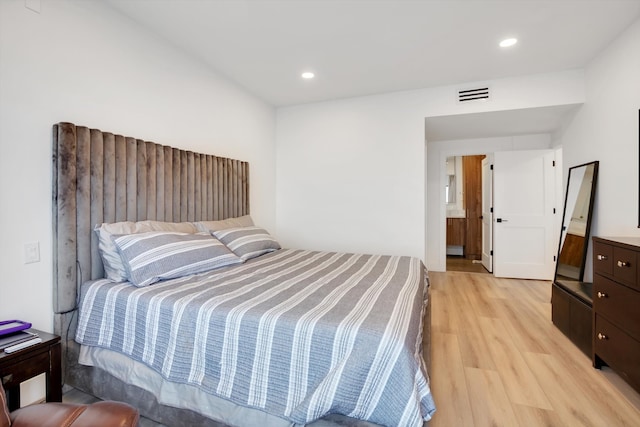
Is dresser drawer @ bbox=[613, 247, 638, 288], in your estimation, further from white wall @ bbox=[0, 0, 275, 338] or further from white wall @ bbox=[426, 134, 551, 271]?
white wall @ bbox=[0, 0, 275, 338]

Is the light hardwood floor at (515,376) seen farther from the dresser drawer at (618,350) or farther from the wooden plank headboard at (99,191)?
the wooden plank headboard at (99,191)

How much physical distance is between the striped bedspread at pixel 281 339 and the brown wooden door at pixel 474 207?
17.0 feet

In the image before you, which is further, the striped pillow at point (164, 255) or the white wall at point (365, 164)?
the white wall at point (365, 164)

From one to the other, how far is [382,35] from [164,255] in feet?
7.88

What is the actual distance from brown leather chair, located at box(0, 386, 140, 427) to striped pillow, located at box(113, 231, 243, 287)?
90 cm

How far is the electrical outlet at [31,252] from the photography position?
1685 mm

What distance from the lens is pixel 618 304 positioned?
1.95m

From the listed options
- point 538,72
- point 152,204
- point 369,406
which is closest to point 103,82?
point 152,204

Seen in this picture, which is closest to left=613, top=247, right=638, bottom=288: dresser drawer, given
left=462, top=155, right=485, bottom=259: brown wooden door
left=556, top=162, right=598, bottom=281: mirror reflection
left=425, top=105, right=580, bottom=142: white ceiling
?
left=556, top=162, right=598, bottom=281: mirror reflection

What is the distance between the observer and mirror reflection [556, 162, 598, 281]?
2963mm

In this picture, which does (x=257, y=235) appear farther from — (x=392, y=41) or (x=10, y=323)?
(x=392, y=41)

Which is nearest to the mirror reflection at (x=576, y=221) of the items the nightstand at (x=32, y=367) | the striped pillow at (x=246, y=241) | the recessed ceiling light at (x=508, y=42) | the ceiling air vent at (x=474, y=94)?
the ceiling air vent at (x=474, y=94)

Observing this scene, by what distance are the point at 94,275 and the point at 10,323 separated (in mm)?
454

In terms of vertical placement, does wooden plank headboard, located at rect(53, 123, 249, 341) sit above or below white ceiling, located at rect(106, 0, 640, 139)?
below
